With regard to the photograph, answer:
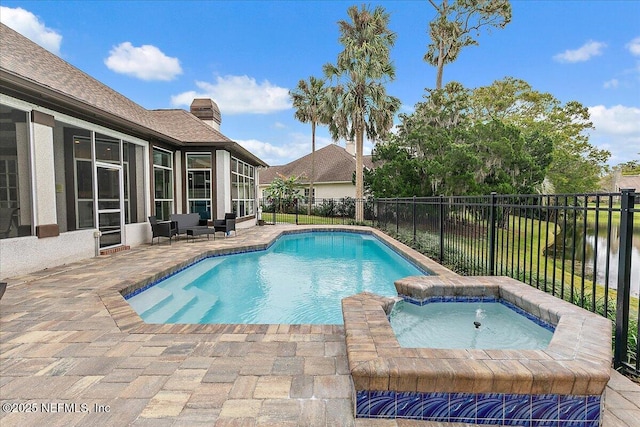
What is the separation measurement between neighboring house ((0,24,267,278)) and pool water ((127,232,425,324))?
237 cm

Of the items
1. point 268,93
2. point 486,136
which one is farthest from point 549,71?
point 268,93

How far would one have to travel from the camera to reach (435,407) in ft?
6.69

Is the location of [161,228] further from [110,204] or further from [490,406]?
[490,406]

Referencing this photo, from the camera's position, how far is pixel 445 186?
14289 mm

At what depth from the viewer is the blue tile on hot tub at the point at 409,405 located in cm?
204

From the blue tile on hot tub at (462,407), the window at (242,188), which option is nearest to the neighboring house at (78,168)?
the window at (242,188)

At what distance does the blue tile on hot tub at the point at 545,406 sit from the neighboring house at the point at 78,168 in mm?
6917

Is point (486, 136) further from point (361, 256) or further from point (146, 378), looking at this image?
point (146, 378)

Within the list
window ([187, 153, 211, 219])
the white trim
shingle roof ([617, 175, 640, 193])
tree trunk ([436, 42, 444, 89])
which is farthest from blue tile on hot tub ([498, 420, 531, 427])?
shingle roof ([617, 175, 640, 193])

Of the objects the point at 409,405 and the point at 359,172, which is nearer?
the point at 409,405

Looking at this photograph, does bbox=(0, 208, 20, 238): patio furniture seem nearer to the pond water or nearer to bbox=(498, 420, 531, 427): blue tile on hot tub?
bbox=(498, 420, 531, 427): blue tile on hot tub

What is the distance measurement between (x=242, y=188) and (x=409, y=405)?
13672 millimetres

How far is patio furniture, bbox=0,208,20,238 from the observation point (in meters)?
5.28

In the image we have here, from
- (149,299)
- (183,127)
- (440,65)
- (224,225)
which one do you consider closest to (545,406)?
(149,299)
